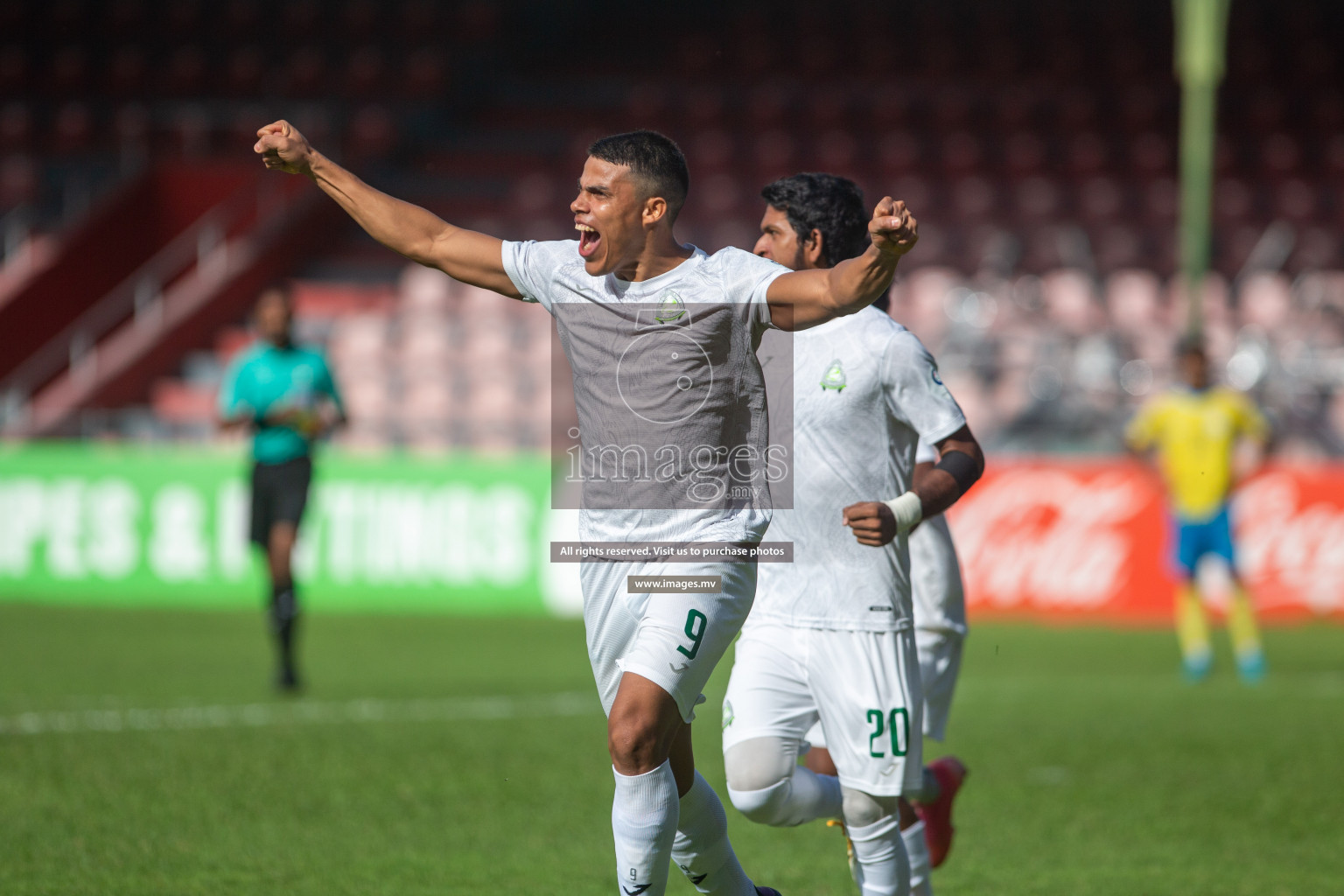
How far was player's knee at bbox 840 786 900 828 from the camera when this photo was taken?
4.70 m

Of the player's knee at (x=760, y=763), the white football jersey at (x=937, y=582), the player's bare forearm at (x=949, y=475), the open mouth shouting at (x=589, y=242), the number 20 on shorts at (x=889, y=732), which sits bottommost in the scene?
the player's knee at (x=760, y=763)

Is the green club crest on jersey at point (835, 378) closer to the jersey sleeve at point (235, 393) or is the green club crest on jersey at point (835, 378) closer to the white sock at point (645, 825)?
the white sock at point (645, 825)

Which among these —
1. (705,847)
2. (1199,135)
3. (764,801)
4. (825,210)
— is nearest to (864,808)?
(764,801)

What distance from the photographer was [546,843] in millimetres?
6297

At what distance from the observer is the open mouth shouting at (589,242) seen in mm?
4223

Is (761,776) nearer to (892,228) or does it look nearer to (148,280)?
(892,228)

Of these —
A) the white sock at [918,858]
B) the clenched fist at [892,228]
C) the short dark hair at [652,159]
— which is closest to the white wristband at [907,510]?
the clenched fist at [892,228]

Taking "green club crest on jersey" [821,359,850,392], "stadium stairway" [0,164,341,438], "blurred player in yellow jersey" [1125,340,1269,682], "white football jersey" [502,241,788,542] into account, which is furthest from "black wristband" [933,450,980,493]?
"stadium stairway" [0,164,341,438]

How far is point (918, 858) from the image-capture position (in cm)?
517

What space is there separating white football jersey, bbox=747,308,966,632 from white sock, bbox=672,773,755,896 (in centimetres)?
70

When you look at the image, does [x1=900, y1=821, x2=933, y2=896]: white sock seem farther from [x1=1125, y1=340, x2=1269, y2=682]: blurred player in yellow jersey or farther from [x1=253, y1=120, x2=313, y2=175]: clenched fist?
[x1=1125, y1=340, x2=1269, y2=682]: blurred player in yellow jersey

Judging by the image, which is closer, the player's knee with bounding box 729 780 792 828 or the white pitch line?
the player's knee with bounding box 729 780 792 828

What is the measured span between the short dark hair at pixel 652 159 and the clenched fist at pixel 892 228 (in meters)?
0.69

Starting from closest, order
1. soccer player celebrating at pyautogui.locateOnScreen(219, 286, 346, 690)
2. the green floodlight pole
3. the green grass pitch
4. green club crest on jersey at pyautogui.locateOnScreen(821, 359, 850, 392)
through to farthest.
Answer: green club crest on jersey at pyautogui.locateOnScreen(821, 359, 850, 392) → the green grass pitch → soccer player celebrating at pyautogui.locateOnScreen(219, 286, 346, 690) → the green floodlight pole
